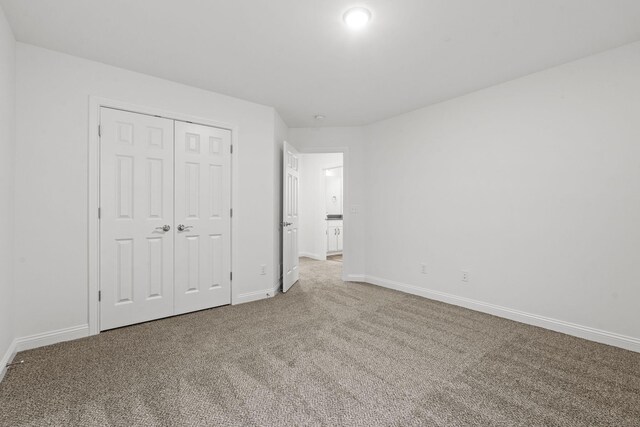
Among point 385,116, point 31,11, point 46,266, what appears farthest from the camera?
point 385,116

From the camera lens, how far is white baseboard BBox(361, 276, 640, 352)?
2.44 meters

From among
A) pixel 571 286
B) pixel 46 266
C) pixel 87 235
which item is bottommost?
pixel 571 286

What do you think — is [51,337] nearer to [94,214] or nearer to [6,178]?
[94,214]

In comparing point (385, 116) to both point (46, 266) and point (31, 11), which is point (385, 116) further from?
point (46, 266)

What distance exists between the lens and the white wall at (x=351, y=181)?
4723 mm

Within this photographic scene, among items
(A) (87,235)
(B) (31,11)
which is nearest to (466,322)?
(A) (87,235)

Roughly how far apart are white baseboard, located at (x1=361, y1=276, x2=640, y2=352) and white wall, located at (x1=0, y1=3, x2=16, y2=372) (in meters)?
4.04

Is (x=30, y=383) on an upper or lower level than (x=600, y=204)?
lower

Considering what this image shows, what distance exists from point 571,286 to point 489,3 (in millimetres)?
2543

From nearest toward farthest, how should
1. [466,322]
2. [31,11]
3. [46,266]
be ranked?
[31,11]
[46,266]
[466,322]

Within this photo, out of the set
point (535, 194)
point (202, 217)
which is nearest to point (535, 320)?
point (535, 194)

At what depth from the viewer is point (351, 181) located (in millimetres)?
4746

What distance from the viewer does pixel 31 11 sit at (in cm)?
200

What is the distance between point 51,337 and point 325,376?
2364mm
